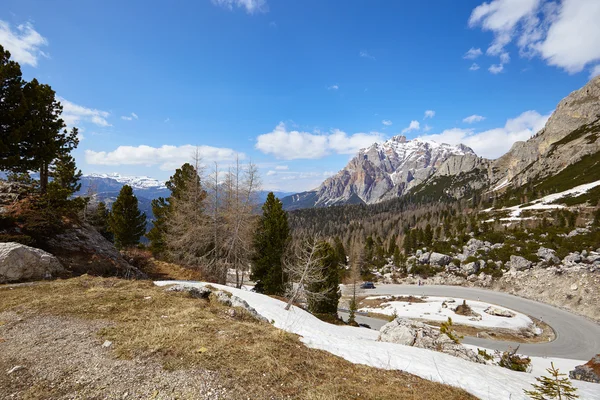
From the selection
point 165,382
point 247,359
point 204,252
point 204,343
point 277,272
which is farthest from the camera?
point 277,272

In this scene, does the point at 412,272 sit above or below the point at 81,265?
below

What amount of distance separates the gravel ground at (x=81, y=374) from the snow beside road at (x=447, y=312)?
40.7m

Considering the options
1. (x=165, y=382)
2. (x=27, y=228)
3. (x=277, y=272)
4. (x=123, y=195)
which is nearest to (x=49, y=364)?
(x=165, y=382)

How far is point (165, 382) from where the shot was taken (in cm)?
543

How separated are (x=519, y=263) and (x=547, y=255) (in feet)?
22.6

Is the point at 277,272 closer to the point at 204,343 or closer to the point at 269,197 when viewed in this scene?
the point at 269,197

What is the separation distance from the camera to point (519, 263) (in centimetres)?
6644

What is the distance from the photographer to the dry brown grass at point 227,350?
5.86m

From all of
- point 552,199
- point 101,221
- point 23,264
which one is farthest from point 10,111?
point 552,199

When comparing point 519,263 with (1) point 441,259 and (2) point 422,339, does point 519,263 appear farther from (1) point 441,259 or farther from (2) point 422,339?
(2) point 422,339

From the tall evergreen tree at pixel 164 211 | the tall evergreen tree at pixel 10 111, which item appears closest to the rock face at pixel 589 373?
the tall evergreen tree at pixel 10 111

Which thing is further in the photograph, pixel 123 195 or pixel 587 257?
pixel 587 257

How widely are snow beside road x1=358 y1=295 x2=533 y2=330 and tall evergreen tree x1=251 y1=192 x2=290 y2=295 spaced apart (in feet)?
73.2

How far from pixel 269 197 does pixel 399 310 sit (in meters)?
36.1
